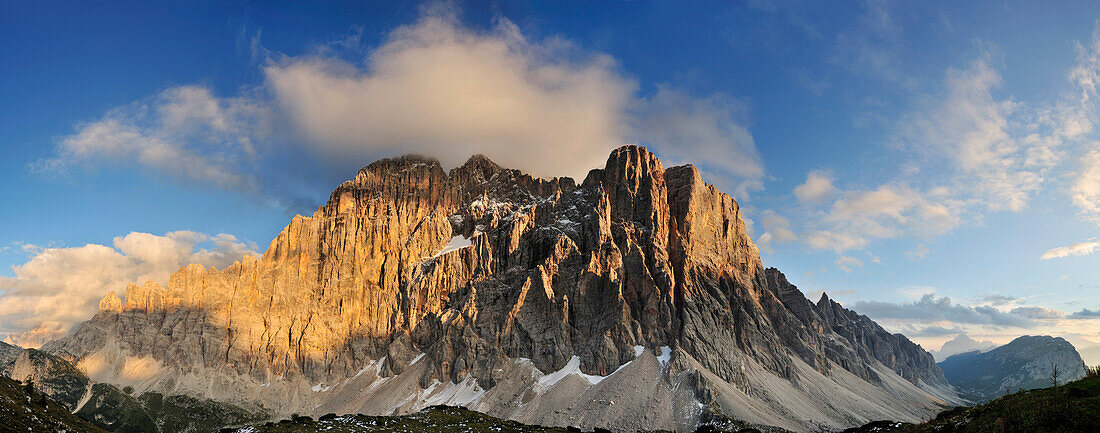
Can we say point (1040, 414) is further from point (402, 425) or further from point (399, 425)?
point (402, 425)

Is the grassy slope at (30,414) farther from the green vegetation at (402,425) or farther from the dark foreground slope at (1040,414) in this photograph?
the dark foreground slope at (1040,414)

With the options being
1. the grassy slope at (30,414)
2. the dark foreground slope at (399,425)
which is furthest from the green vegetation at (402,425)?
the grassy slope at (30,414)

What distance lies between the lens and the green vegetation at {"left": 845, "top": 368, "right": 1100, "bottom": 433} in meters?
30.6

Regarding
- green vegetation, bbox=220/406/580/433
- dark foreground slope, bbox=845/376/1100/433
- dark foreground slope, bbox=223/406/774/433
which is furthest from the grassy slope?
dark foreground slope, bbox=845/376/1100/433

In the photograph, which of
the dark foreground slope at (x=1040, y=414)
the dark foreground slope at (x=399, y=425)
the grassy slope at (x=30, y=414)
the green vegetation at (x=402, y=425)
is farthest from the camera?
the green vegetation at (x=402, y=425)

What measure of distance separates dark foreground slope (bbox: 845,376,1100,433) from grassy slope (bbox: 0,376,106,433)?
70112 millimetres

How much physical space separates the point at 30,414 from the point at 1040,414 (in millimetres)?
78717

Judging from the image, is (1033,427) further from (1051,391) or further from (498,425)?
(498,425)

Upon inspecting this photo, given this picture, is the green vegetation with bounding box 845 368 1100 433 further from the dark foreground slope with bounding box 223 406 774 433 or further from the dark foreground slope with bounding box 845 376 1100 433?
the dark foreground slope with bounding box 223 406 774 433

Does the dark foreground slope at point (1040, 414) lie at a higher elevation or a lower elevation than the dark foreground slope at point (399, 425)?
higher

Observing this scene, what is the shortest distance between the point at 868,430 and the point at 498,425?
48377mm

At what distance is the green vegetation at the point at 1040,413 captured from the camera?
1204 inches

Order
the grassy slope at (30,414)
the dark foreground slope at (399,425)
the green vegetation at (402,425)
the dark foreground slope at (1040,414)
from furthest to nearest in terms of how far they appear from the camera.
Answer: the green vegetation at (402,425)
the dark foreground slope at (399,425)
the grassy slope at (30,414)
the dark foreground slope at (1040,414)

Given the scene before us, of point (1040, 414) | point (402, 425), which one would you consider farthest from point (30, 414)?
point (1040, 414)
